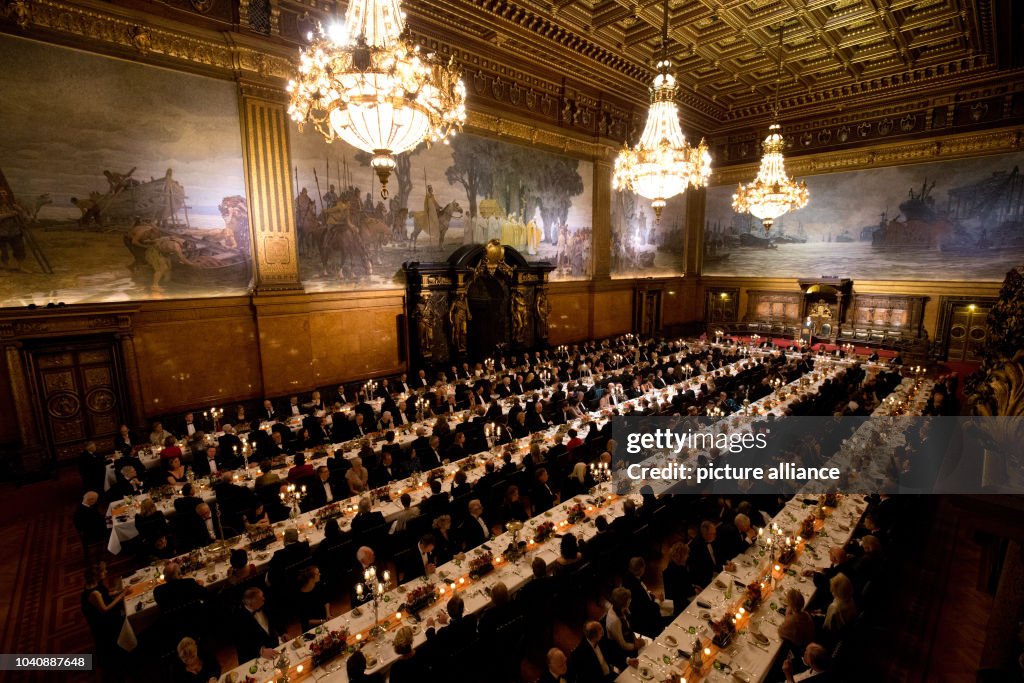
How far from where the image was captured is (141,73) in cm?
1030

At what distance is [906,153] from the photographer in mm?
20422

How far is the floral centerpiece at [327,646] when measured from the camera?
14.3 ft

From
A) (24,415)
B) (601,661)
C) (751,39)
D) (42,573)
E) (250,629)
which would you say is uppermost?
(751,39)

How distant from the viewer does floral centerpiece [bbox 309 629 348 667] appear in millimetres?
4348

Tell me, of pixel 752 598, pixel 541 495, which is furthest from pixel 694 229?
pixel 752 598

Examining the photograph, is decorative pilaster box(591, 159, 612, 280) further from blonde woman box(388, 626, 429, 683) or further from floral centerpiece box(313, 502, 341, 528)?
blonde woman box(388, 626, 429, 683)

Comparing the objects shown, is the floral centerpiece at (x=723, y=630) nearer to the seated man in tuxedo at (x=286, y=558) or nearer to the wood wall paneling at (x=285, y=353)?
the seated man in tuxedo at (x=286, y=558)

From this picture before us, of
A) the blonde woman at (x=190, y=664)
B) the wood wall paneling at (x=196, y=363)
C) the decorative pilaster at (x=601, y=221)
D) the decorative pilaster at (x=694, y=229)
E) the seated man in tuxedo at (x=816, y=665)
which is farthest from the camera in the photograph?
the decorative pilaster at (x=694, y=229)

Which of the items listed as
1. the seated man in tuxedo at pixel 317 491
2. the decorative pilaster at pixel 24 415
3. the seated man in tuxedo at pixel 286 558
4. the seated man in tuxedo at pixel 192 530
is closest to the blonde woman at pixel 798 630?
the seated man in tuxedo at pixel 286 558

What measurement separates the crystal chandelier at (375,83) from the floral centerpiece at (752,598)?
6.66 m

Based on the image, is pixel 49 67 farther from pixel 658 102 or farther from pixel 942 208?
pixel 942 208

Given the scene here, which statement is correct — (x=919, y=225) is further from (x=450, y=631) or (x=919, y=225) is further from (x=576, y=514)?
(x=450, y=631)

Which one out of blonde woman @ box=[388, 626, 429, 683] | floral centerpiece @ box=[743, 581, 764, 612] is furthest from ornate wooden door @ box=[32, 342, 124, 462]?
floral centerpiece @ box=[743, 581, 764, 612]

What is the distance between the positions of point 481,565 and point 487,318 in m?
13.0
